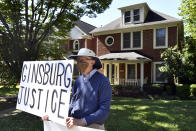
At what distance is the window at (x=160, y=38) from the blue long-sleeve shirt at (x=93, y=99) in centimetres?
1316

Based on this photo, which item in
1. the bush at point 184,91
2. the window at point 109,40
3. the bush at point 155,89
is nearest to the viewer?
the bush at point 184,91

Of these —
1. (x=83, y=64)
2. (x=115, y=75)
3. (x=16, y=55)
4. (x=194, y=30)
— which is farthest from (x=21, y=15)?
(x=194, y=30)

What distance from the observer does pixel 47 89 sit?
223 cm

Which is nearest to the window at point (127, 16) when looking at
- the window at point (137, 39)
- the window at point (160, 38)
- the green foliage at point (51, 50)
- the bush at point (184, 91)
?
the window at point (137, 39)

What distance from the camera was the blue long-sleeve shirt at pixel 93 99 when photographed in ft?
6.42

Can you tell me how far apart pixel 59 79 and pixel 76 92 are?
1.00 ft

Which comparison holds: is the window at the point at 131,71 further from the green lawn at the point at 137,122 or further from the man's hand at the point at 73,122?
the man's hand at the point at 73,122

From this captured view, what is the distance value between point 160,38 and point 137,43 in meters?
2.10

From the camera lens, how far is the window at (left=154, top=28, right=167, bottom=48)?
1386 centimetres

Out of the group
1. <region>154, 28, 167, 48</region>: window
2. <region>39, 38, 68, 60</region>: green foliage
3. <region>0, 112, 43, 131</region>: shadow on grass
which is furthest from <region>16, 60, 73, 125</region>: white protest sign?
<region>154, 28, 167, 48</region>: window

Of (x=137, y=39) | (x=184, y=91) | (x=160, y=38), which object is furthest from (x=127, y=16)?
Result: (x=184, y=91)

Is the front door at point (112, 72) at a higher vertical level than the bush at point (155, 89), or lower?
higher

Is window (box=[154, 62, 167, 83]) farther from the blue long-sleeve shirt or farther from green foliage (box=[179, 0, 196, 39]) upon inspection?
the blue long-sleeve shirt

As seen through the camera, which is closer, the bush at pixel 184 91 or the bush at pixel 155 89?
the bush at pixel 184 91
